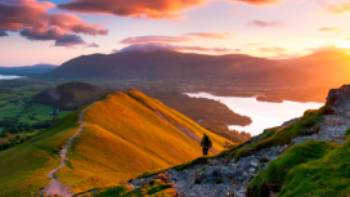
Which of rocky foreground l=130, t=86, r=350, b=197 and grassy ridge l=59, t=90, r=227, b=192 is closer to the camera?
rocky foreground l=130, t=86, r=350, b=197

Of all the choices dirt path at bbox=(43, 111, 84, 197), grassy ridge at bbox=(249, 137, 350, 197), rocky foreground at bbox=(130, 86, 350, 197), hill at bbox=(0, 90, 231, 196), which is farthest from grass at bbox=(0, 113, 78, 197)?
grassy ridge at bbox=(249, 137, 350, 197)

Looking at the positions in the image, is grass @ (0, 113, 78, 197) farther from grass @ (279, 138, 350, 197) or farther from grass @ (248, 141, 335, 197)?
grass @ (279, 138, 350, 197)

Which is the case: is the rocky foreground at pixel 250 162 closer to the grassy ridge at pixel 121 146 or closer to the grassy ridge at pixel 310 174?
the grassy ridge at pixel 310 174

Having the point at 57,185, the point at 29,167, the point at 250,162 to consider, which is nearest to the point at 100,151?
the point at 29,167

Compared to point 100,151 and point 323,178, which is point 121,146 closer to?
point 100,151

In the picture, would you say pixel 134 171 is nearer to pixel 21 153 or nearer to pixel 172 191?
pixel 21 153

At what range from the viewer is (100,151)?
390 ft

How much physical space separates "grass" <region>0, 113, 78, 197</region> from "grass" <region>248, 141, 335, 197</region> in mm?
58837

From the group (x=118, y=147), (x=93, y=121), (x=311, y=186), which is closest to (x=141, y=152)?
(x=118, y=147)

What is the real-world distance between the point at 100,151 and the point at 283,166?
316 ft

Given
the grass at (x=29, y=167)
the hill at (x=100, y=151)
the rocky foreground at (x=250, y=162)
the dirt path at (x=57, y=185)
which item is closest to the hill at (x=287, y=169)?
the rocky foreground at (x=250, y=162)

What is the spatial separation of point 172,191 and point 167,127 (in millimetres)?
148058

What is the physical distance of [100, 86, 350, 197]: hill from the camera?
864 inches

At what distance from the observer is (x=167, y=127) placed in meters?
186
